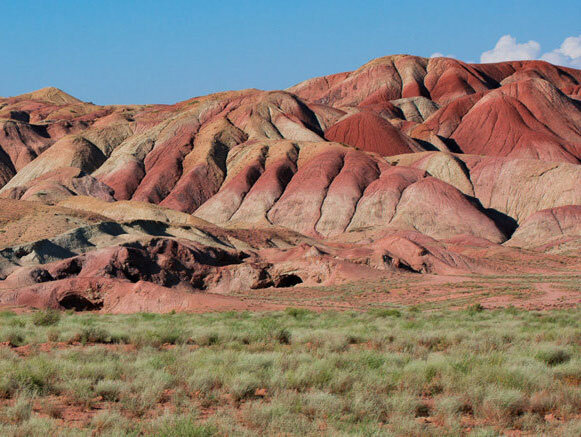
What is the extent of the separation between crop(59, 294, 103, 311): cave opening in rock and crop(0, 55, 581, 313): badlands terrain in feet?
0.20

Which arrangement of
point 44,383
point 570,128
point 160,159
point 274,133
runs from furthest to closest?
point 570,128 → point 274,133 → point 160,159 → point 44,383

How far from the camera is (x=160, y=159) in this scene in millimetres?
109875

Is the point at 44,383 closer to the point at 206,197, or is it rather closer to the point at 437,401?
the point at 437,401

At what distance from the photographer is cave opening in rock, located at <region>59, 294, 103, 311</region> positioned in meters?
28.2

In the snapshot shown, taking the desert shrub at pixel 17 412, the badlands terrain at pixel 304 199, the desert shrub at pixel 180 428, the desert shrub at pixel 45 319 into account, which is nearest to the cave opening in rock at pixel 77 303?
the badlands terrain at pixel 304 199

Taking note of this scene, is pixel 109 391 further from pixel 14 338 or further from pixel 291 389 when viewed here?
pixel 14 338

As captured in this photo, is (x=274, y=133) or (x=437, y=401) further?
(x=274, y=133)

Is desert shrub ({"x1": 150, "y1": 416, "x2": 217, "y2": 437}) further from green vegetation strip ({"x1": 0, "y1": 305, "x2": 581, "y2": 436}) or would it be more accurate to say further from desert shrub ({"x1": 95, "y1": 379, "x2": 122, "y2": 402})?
desert shrub ({"x1": 95, "y1": 379, "x2": 122, "y2": 402})

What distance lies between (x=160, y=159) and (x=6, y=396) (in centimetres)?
10497

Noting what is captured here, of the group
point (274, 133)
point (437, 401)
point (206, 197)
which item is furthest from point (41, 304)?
point (274, 133)

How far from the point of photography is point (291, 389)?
27.3 ft

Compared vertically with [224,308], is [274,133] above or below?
above

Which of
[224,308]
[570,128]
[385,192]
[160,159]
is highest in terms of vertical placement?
[570,128]

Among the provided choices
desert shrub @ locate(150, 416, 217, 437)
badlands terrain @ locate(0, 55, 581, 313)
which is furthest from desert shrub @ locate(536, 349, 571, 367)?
badlands terrain @ locate(0, 55, 581, 313)
